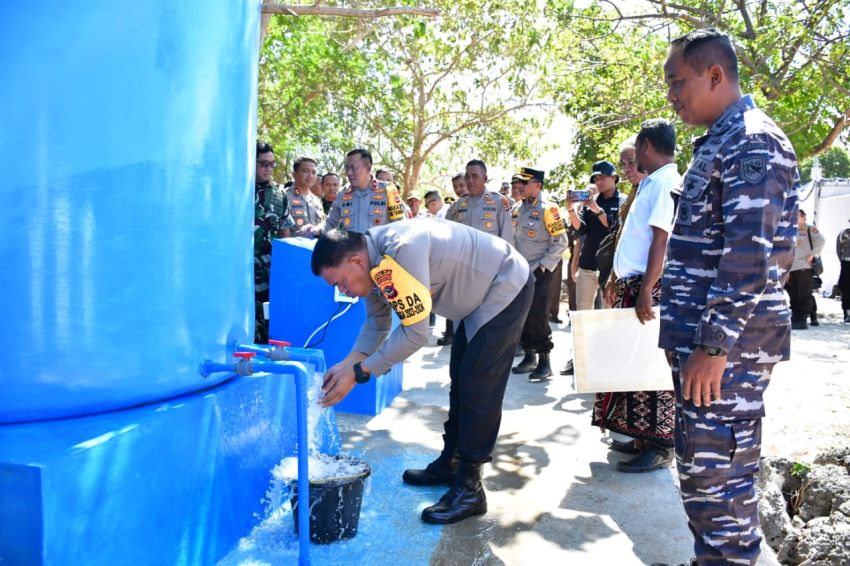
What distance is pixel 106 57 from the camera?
206 centimetres

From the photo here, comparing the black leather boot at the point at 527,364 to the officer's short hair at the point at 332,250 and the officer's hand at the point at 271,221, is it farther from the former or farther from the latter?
the officer's short hair at the point at 332,250

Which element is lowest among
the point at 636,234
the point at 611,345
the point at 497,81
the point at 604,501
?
the point at 604,501

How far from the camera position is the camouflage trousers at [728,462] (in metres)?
2.16

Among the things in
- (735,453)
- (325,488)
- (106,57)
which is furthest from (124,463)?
(735,453)

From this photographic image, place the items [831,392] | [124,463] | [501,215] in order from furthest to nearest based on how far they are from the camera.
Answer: [501,215]
[831,392]
[124,463]

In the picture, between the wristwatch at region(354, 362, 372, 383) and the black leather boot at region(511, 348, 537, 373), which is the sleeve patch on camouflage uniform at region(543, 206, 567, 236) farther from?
the wristwatch at region(354, 362, 372, 383)

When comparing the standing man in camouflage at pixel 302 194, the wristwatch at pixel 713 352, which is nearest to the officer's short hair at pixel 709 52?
the wristwatch at pixel 713 352

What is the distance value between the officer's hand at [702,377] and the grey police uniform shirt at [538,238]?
423 cm

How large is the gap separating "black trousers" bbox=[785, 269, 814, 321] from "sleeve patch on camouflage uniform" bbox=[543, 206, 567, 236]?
588 centimetres

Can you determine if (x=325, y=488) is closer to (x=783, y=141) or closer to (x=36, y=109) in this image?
(x=36, y=109)

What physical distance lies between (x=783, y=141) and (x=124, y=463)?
7.63 feet

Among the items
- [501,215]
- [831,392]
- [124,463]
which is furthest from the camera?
[501,215]

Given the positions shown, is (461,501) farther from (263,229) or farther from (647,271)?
(263,229)

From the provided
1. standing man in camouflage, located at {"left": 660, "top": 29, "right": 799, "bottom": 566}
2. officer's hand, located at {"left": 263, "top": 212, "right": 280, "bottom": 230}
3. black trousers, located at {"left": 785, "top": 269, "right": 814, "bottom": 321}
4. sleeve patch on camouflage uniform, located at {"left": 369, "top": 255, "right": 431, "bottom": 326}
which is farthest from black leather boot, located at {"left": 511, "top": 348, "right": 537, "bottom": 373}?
black trousers, located at {"left": 785, "top": 269, "right": 814, "bottom": 321}
